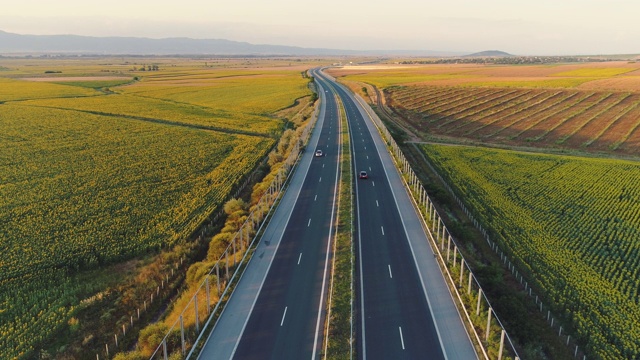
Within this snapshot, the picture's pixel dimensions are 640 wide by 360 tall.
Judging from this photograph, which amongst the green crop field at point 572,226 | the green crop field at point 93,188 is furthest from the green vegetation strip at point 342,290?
the green crop field at point 93,188

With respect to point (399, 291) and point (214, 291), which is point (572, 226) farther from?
point (214, 291)

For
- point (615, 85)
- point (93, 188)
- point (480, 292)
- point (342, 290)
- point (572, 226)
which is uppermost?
point (615, 85)

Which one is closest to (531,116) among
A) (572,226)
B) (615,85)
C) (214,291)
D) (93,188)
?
(615,85)

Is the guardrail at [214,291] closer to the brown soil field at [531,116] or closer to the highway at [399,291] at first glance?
A: the highway at [399,291]

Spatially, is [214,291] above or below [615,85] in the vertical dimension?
below

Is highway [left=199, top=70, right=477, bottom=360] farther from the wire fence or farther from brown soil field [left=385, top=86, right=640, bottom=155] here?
brown soil field [left=385, top=86, right=640, bottom=155]
